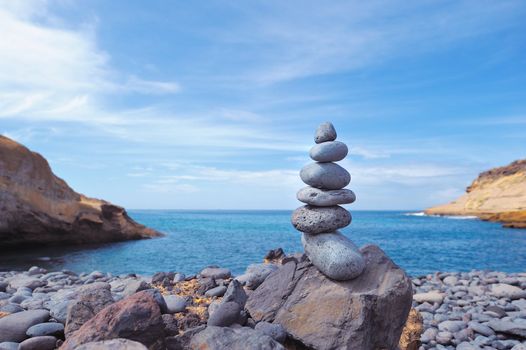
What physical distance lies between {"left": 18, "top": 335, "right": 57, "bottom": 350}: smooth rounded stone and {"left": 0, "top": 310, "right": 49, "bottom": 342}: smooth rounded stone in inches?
17.9

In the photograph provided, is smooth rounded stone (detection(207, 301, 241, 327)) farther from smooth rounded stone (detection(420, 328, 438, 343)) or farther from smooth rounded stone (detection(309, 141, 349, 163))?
smooth rounded stone (detection(420, 328, 438, 343))

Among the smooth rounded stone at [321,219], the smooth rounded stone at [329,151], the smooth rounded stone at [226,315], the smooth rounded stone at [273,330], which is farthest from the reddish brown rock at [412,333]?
the smooth rounded stone at [329,151]

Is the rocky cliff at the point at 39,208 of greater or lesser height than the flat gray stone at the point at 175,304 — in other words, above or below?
above

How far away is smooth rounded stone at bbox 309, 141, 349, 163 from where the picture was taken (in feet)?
24.2

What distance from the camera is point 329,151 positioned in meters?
7.38

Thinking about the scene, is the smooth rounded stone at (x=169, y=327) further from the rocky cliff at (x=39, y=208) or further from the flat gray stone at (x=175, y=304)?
the rocky cliff at (x=39, y=208)

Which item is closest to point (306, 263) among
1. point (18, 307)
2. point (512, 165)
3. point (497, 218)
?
point (18, 307)

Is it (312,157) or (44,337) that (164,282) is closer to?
(44,337)

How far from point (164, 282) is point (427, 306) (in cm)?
801

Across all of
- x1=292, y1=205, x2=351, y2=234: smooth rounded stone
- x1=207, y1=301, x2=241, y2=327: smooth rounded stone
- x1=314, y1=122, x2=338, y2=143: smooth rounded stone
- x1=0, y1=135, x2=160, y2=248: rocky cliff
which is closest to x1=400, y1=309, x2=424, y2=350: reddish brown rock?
x1=292, y1=205, x2=351, y2=234: smooth rounded stone

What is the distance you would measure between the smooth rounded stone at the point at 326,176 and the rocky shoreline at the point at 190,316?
162 centimetres

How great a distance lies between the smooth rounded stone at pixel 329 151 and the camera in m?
7.38

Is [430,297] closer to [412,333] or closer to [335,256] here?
[412,333]

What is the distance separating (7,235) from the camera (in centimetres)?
2812
